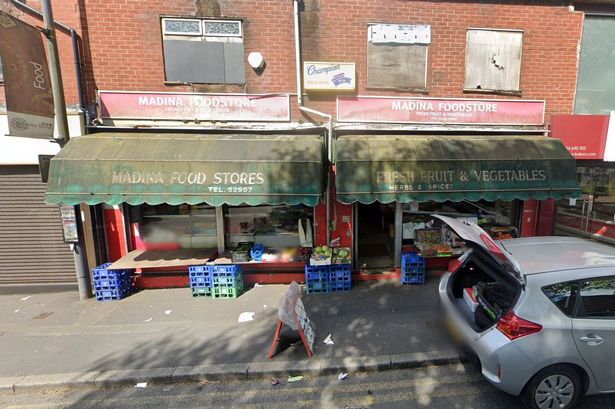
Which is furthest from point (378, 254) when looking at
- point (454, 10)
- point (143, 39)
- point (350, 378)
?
point (143, 39)

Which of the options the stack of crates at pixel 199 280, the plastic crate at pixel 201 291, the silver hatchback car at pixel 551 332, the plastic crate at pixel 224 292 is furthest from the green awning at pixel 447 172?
the plastic crate at pixel 201 291

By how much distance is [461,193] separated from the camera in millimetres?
5297

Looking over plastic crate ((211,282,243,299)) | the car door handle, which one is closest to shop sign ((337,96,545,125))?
plastic crate ((211,282,243,299))

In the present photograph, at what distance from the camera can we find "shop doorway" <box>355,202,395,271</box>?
7.08 m

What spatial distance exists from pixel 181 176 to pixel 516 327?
198 inches

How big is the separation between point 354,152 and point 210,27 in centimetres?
390

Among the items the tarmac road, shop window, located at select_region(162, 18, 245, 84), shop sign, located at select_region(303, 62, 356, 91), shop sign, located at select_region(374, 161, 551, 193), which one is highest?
shop window, located at select_region(162, 18, 245, 84)

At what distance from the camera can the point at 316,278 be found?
601 centimetres

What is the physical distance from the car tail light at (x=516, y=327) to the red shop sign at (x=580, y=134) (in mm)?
5352

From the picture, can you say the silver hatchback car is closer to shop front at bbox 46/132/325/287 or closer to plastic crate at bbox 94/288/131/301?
shop front at bbox 46/132/325/287

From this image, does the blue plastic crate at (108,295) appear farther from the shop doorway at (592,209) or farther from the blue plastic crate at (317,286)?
the shop doorway at (592,209)

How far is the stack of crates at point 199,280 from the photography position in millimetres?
5965

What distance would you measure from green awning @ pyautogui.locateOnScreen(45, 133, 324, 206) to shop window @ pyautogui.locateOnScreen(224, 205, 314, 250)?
166 centimetres

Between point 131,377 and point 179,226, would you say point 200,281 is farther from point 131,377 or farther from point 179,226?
point 131,377
